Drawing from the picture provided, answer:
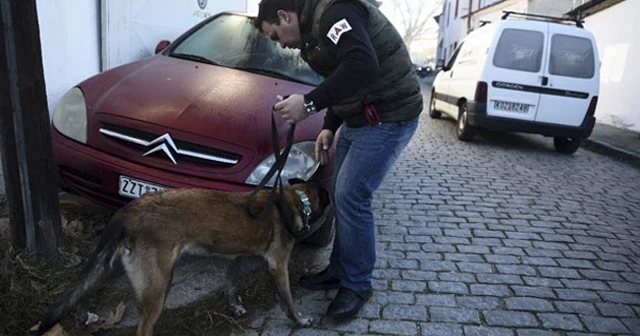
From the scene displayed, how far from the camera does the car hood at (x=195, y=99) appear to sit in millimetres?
3385

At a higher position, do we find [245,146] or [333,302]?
[245,146]

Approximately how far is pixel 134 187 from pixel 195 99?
0.77 meters

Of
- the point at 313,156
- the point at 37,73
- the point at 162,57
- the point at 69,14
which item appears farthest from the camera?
the point at 69,14

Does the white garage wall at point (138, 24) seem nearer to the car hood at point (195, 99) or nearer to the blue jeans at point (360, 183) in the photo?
the car hood at point (195, 99)

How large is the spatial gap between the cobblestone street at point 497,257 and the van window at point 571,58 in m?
1.97

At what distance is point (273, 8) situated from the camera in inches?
103

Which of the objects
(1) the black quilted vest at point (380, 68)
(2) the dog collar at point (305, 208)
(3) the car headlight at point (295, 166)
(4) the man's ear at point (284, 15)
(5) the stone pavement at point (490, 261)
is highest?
(4) the man's ear at point (284, 15)

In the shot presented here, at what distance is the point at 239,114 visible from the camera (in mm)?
3553

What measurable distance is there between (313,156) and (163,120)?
1.01 meters

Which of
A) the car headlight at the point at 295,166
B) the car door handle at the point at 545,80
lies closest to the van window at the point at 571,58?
the car door handle at the point at 545,80

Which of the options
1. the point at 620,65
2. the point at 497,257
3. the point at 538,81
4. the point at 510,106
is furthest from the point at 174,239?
the point at 620,65

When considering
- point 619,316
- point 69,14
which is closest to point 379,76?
point 619,316

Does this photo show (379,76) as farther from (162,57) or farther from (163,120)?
(162,57)

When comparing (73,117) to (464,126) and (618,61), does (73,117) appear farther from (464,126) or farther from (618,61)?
(618,61)
